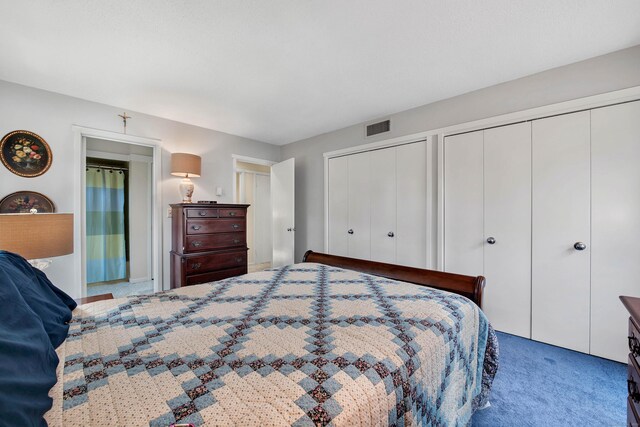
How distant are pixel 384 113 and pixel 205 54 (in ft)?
7.17

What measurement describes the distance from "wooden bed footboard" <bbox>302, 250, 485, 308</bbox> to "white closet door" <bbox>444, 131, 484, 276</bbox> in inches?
44.7

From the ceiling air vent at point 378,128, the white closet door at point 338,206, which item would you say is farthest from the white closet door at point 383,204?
the white closet door at point 338,206

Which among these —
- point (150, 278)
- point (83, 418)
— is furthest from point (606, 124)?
point (150, 278)

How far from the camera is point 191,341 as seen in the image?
1025mm

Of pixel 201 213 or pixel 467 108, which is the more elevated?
pixel 467 108

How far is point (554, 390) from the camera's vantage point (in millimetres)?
1797

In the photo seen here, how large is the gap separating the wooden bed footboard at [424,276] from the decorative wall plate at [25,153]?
2.97 meters

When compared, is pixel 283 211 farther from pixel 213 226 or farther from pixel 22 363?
pixel 22 363

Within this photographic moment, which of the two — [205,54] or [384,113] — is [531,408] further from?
[205,54]

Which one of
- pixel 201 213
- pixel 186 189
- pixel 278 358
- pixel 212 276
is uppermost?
pixel 186 189

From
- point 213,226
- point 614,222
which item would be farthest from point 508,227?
point 213,226

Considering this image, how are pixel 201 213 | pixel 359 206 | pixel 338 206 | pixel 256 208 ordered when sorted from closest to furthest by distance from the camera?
pixel 201 213
pixel 359 206
pixel 338 206
pixel 256 208

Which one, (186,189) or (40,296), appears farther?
(186,189)

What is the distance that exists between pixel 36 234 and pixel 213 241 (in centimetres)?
190
